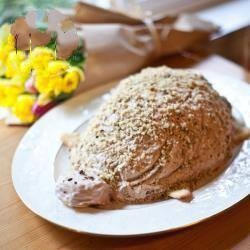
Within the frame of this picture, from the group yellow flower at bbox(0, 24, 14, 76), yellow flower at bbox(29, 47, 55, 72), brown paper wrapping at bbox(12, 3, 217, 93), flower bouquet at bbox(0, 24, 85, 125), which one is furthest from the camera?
brown paper wrapping at bbox(12, 3, 217, 93)

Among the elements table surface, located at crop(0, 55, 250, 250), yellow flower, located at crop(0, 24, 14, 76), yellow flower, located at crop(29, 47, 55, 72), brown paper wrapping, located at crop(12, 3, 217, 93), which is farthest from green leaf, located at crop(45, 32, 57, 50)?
brown paper wrapping, located at crop(12, 3, 217, 93)

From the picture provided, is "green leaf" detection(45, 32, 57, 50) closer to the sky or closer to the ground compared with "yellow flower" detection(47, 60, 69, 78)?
closer to the sky

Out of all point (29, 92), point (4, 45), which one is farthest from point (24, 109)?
point (4, 45)

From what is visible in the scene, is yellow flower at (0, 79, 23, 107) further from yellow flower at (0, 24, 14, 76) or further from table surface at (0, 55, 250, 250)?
table surface at (0, 55, 250, 250)

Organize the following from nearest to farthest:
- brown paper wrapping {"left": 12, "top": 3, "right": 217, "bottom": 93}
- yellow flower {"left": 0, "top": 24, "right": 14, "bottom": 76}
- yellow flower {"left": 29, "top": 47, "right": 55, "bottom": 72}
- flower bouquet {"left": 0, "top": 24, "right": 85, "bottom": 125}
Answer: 1. yellow flower {"left": 29, "top": 47, "right": 55, "bottom": 72}
2. yellow flower {"left": 0, "top": 24, "right": 14, "bottom": 76}
3. flower bouquet {"left": 0, "top": 24, "right": 85, "bottom": 125}
4. brown paper wrapping {"left": 12, "top": 3, "right": 217, "bottom": 93}

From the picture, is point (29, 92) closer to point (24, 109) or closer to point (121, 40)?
point (24, 109)

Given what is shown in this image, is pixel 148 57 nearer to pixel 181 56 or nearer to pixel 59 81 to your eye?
pixel 181 56
